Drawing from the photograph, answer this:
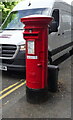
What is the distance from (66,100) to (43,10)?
3693 mm

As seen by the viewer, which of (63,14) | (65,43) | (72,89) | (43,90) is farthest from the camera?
(65,43)

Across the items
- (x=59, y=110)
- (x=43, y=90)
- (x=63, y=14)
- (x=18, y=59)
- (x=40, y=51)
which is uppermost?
(x=63, y=14)

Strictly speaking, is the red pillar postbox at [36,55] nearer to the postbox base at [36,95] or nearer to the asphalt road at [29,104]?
the postbox base at [36,95]

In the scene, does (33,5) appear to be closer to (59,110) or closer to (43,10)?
(43,10)

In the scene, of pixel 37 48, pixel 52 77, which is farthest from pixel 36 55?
pixel 52 77

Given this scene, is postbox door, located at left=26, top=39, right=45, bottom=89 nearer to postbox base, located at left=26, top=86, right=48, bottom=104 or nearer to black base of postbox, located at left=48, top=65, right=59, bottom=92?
postbox base, located at left=26, top=86, right=48, bottom=104

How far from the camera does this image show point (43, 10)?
268 inches

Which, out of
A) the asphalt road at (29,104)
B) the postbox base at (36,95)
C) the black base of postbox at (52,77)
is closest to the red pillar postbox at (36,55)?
the postbox base at (36,95)

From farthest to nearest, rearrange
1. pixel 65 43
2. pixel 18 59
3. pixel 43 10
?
1. pixel 65 43
2. pixel 43 10
3. pixel 18 59

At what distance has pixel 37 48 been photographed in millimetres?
4020

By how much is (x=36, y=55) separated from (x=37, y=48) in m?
0.16

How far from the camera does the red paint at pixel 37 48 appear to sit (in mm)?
3875

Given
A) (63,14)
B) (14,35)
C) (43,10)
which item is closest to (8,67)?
(14,35)

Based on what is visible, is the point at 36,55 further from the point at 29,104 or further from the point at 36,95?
the point at 29,104
